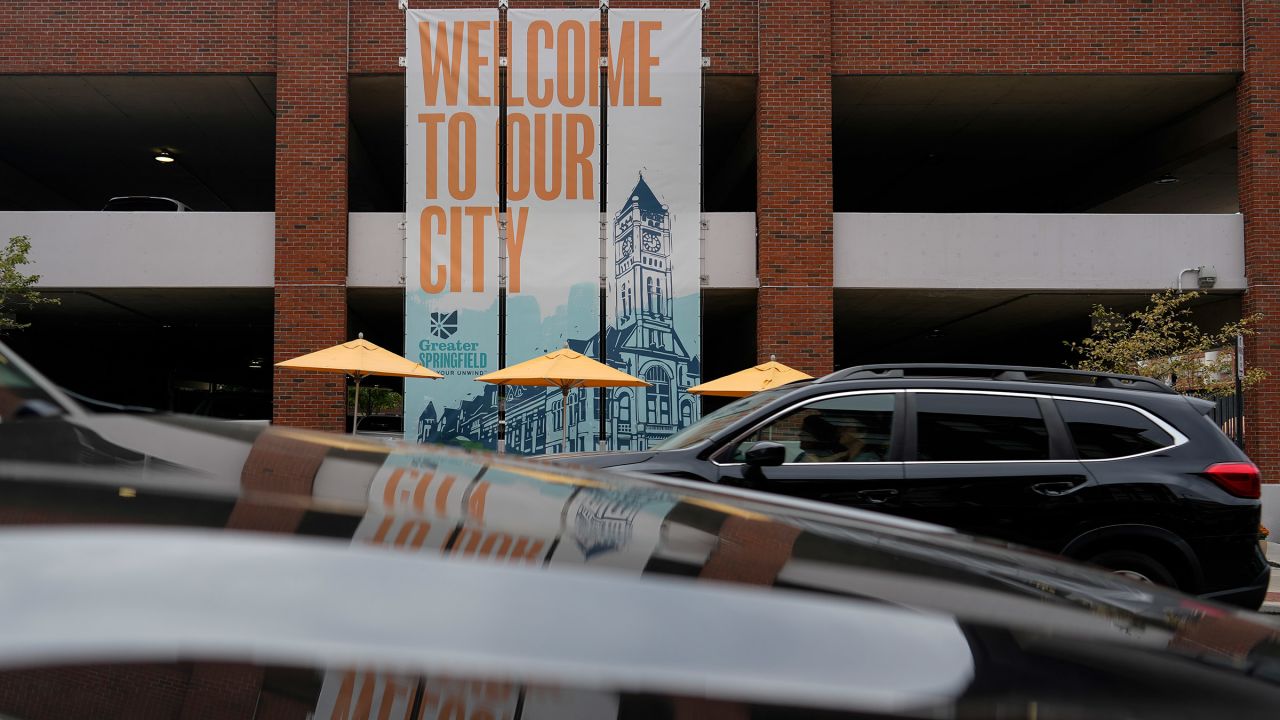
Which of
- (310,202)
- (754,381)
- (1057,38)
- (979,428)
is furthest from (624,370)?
(1057,38)

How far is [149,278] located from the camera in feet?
49.0

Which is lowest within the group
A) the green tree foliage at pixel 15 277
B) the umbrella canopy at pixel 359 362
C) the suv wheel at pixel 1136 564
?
the suv wheel at pixel 1136 564

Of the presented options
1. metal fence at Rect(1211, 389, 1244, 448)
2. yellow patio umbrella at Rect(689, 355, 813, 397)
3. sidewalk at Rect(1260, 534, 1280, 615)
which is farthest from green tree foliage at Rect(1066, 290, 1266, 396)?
yellow patio umbrella at Rect(689, 355, 813, 397)

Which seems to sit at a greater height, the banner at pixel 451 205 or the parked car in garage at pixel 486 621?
the banner at pixel 451 205

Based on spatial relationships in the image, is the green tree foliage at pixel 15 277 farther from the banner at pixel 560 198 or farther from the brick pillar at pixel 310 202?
the banner at pixel 560 198

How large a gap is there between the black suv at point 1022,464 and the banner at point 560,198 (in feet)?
27.8

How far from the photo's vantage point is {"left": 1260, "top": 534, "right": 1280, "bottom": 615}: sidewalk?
307 inches

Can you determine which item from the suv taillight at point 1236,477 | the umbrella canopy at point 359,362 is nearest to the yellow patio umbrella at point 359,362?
the umbrella canopy at point 359,362

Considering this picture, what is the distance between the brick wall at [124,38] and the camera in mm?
14781

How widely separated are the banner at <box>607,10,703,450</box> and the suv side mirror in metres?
8.75

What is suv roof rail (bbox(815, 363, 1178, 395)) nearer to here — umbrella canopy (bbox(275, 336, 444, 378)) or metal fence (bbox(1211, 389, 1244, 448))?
umbrella canopy (bbox(275, 336, 444, 378))

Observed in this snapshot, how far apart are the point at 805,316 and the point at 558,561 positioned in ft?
46.6

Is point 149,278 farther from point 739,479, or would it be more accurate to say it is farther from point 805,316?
point 739,479

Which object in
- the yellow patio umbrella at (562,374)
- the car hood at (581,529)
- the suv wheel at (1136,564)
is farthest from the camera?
the yellow patio umbrella at (562,374)
